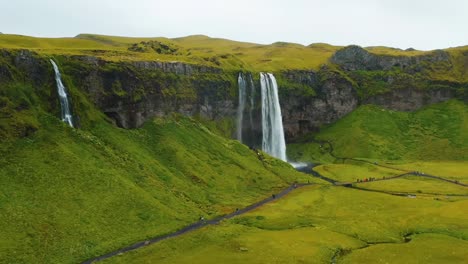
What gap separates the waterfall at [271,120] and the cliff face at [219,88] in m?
2.59

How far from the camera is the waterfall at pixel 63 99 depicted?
95312mm

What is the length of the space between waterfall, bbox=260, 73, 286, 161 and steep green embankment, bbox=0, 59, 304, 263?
34.0 m

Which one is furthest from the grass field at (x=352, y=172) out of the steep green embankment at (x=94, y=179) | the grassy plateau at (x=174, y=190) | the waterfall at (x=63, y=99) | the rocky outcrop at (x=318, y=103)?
the waterfall at (x=63, y=99)

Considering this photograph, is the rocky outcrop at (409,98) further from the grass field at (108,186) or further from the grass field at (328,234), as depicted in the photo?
the grass field at (328,234)

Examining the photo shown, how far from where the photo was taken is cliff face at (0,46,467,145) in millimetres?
104688

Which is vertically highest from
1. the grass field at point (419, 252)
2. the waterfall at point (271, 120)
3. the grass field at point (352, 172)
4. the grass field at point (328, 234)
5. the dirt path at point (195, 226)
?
the waterfall at point (271, 120)

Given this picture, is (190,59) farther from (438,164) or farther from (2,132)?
(438,164)

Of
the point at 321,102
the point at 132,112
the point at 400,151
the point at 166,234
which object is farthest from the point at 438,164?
the point at 166,234

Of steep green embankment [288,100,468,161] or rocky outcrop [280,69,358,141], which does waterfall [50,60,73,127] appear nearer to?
steep green embankment [288,100,468,161]

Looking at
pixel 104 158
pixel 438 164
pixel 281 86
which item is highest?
pixel 281 86

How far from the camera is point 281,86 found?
172 m

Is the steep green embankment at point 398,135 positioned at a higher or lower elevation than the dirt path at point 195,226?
higher

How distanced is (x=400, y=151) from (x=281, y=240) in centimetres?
10868

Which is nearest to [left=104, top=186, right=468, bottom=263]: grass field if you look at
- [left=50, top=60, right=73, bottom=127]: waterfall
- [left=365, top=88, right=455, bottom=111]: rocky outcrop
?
[left=50, top=60, right=73, bottom=127]: waterfall
